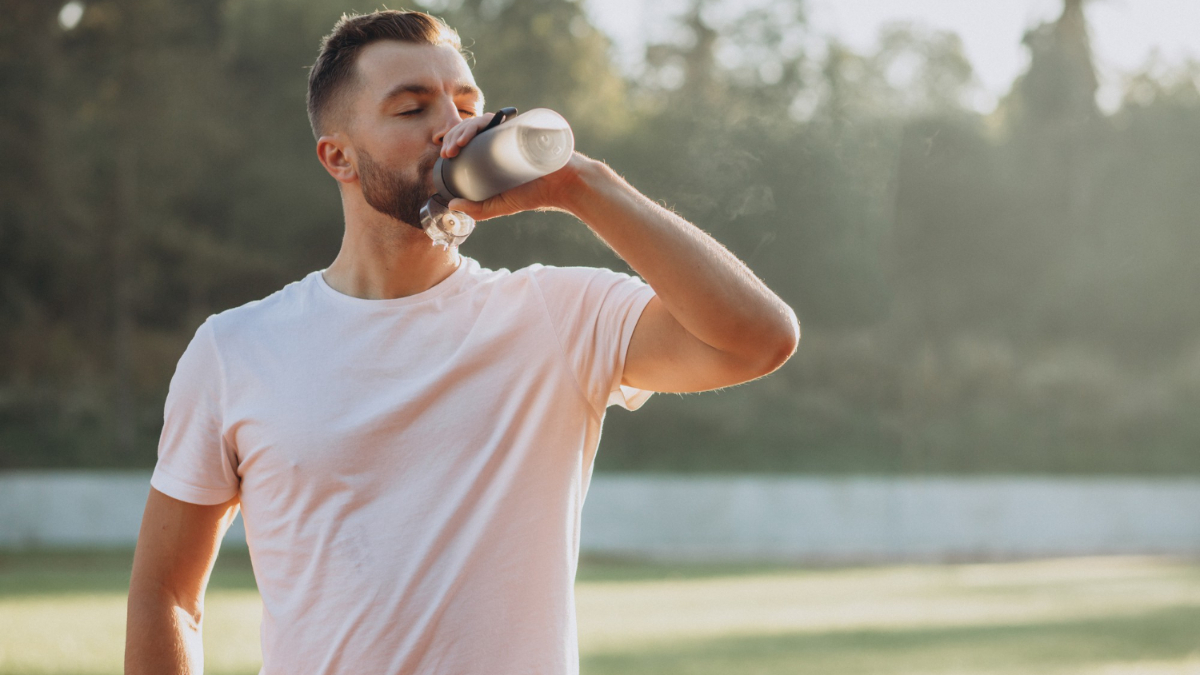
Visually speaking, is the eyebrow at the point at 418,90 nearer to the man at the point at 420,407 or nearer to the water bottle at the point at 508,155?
the man at the point at 420,407

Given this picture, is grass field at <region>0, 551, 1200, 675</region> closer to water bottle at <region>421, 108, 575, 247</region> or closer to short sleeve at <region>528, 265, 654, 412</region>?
short sleeve at <region>528, 265, 654, 412</region>

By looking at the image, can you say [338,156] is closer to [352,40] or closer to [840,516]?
[352,40]

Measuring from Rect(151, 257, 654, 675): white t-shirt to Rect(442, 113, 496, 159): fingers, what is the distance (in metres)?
0.31

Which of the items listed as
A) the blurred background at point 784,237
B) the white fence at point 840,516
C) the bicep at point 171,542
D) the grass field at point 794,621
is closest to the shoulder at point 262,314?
the bicep at point 171,542

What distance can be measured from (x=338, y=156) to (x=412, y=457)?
1.99 ft

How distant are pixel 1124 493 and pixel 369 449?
25.3m

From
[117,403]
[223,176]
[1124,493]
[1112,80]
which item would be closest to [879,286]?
[1124,493]

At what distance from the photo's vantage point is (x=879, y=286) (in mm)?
28594

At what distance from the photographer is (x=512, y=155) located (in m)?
1.74

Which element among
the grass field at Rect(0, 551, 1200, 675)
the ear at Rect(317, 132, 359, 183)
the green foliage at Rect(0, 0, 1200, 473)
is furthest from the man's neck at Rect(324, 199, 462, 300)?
the green foliage at Rect(0, 0, 1200, 473)

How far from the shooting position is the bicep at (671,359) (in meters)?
1.92

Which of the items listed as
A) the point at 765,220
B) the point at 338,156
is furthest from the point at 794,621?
the point at 765,220

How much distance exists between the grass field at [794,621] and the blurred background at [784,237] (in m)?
0.39

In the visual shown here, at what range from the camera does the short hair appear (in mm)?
2111
